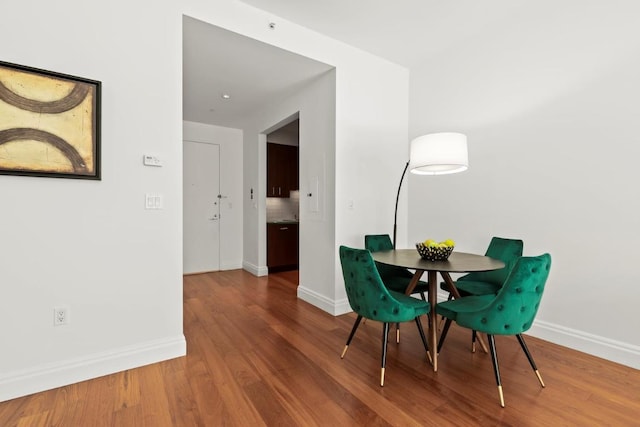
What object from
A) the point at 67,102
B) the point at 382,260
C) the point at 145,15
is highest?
the point at 145,15

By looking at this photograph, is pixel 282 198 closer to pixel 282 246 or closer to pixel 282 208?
pixel 282 208

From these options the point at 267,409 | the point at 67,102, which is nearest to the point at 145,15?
the point at 67,102

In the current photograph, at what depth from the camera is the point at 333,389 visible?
1.91m

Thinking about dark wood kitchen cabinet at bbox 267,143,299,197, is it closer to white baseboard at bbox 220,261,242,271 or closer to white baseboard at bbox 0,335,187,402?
white baseboard at bbox 220,261,242,271

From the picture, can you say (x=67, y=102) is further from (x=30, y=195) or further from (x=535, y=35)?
(x=535, y=35)

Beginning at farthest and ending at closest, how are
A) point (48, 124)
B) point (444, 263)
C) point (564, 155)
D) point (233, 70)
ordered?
point (233, 70) → point (564, 155) → point (444, 263) → point (48, 124)

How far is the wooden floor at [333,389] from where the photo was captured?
5.41 feet

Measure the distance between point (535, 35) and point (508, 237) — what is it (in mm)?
1823

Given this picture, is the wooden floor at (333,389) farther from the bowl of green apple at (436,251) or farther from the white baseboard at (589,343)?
the bowl of green apple at (436,251)

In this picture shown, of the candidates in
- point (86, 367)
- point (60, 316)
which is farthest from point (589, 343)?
point (60, 316)

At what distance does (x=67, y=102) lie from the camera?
1.95 meters

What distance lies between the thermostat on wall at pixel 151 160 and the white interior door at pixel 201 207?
3.00m

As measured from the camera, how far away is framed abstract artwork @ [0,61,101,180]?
1798 mm

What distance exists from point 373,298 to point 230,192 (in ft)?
13.6
